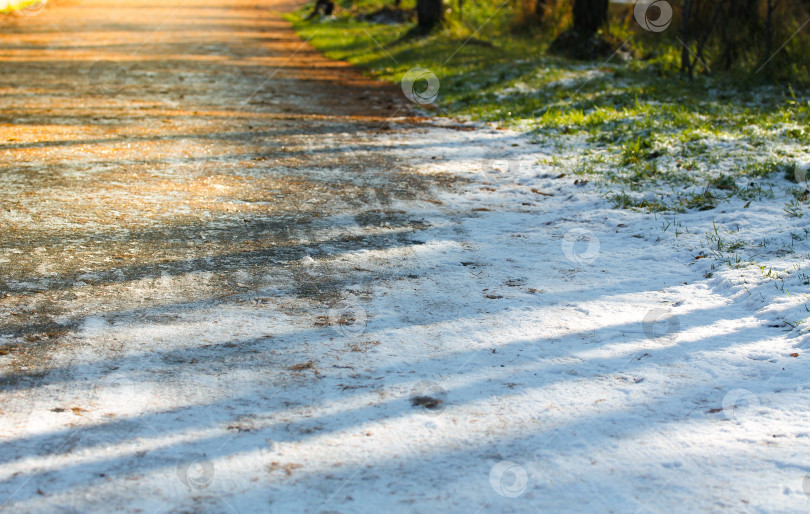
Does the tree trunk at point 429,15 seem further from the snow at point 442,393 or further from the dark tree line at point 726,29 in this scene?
the snow at point 442,393

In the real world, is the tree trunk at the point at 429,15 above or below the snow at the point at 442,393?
above

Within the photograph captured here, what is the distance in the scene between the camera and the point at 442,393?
10.2 feet

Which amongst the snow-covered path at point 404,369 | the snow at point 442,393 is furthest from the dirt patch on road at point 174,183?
the snow at point 442,393

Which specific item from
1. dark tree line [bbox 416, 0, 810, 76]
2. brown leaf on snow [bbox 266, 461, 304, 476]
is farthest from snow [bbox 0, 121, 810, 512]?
dark tree line [bbox 416, 0, 810, 76]

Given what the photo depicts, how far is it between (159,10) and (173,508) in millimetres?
24759

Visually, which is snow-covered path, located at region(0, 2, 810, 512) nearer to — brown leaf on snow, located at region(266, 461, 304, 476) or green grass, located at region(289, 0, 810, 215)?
brown leaf on snow, located at region(266, 461, 304, 476)

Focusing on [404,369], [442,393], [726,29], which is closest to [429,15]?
[726,29]

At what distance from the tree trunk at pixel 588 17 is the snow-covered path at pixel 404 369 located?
8099 mm

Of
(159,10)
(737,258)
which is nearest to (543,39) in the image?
(737,258)

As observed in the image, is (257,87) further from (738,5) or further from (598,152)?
(738,5)

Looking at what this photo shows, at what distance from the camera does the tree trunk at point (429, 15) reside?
52.9ft

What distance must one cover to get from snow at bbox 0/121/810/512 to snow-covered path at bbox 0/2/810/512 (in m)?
0.01

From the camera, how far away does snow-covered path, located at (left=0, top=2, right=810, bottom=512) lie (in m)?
2.53

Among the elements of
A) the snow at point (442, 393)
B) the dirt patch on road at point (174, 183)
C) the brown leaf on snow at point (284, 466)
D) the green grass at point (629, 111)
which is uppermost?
the green grass at point (629, 111)
